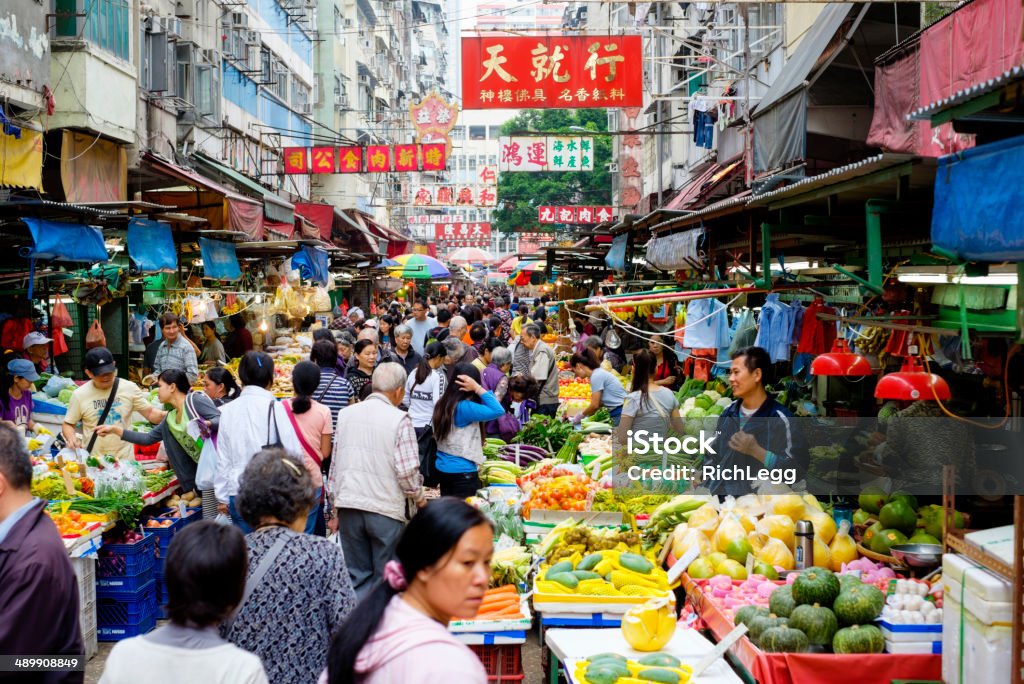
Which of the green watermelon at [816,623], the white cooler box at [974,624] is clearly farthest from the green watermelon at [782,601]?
the white cooler box at [974,624]

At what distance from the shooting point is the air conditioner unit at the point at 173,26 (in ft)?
58.2

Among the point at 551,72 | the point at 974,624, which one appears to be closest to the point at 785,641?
the point at 974,624

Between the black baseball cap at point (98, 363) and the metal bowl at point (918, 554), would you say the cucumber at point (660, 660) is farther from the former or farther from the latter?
the black baseball cap at point (98, 363)

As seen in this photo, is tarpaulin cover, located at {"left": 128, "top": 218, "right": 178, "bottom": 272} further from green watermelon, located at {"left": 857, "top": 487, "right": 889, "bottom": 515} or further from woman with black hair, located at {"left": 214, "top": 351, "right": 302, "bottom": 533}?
green watermelon, located at {"left": 857, "top": 487, "right": 889, "bottom": 515}

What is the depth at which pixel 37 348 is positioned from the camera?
10969mm

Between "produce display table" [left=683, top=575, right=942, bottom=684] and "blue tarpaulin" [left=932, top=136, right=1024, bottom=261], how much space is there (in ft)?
6.80

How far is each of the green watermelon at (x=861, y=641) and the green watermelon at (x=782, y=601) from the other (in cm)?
32

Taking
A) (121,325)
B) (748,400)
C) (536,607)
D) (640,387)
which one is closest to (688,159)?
(121,325)

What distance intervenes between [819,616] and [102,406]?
6095 mm

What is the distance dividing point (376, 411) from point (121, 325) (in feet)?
33.1

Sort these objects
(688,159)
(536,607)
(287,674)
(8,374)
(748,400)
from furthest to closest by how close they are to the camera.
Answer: (688,159)
(8,374)
(748,400)
(536,607)
(287,674)

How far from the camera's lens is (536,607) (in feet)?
18.8

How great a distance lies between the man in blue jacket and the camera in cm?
674

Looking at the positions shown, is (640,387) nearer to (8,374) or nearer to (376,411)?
(376,411)
